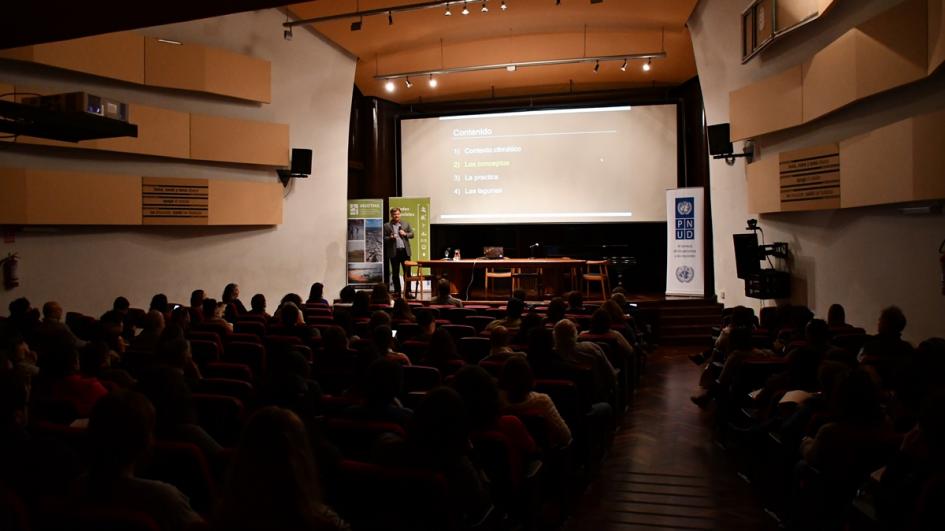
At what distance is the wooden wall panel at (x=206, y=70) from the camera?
8.84 metres

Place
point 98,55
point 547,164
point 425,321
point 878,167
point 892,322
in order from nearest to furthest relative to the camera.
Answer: point 892,322
point 425,321
point 878,167
point 98,55
point 547,164

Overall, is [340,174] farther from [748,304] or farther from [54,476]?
[54,476]

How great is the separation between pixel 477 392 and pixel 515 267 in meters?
8.39

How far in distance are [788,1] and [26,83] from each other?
8.58m

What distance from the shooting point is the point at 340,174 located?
1168 cm

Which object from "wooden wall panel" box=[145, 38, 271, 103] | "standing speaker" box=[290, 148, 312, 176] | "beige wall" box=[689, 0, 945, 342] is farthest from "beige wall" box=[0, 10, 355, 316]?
"beige wall" box=[689, 0, 945, 342]

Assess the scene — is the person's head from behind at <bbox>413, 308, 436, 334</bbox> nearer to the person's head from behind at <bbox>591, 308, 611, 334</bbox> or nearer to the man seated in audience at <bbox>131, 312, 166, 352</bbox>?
the person's head from behind at <bbox>591, 308, 611, 334</bbox>

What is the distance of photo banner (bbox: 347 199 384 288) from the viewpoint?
38.6 feet

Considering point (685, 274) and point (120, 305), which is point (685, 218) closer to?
point (685, 274)

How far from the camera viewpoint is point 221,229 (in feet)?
32.3

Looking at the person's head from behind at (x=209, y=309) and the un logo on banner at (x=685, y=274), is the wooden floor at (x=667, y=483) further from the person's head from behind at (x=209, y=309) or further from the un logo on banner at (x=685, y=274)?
the un logo on banner at (x=685, y=274)

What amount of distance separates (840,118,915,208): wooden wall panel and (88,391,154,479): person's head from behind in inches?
230

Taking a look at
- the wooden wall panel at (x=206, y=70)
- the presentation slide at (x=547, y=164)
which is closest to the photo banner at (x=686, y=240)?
the presentation slide at (x=547, y=164)

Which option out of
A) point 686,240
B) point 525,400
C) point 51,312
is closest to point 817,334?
point 525,400
